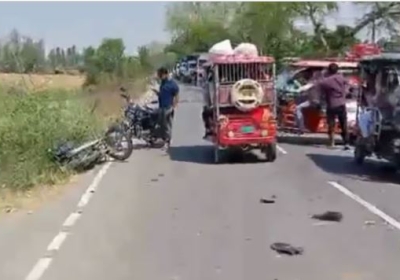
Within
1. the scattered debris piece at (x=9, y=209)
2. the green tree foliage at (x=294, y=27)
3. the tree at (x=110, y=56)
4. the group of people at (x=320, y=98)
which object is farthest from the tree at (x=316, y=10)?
the scattered debris piece at (x=9, y=209)

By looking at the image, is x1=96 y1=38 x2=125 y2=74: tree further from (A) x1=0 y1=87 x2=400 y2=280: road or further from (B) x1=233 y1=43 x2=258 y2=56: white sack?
(A) x1=0 y1=87 x2=400 y2=280: road

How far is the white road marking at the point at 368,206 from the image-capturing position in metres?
11.7

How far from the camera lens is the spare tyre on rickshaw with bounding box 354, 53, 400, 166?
16.3 metres

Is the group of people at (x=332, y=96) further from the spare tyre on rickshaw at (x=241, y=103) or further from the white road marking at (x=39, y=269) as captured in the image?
the white road marking at (x=39, y=269)

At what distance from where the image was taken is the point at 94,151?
18797 mm

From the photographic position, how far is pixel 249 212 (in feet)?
41.2

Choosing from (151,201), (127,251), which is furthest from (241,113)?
(127,251)

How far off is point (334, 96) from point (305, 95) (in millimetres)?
1665

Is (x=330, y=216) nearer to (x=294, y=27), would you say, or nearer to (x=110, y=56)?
(x=110, y=56)

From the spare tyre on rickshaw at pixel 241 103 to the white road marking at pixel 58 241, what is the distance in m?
8.19

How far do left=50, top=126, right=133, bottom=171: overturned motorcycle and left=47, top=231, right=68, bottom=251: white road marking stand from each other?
617 centimetres

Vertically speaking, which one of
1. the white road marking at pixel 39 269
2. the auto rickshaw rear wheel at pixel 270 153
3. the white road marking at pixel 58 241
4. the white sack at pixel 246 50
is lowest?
the auto rickshaw rear wheel at pixel 270 153

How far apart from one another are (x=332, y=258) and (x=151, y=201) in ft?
16.1

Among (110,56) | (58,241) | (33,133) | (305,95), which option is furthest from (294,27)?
(58,241)
